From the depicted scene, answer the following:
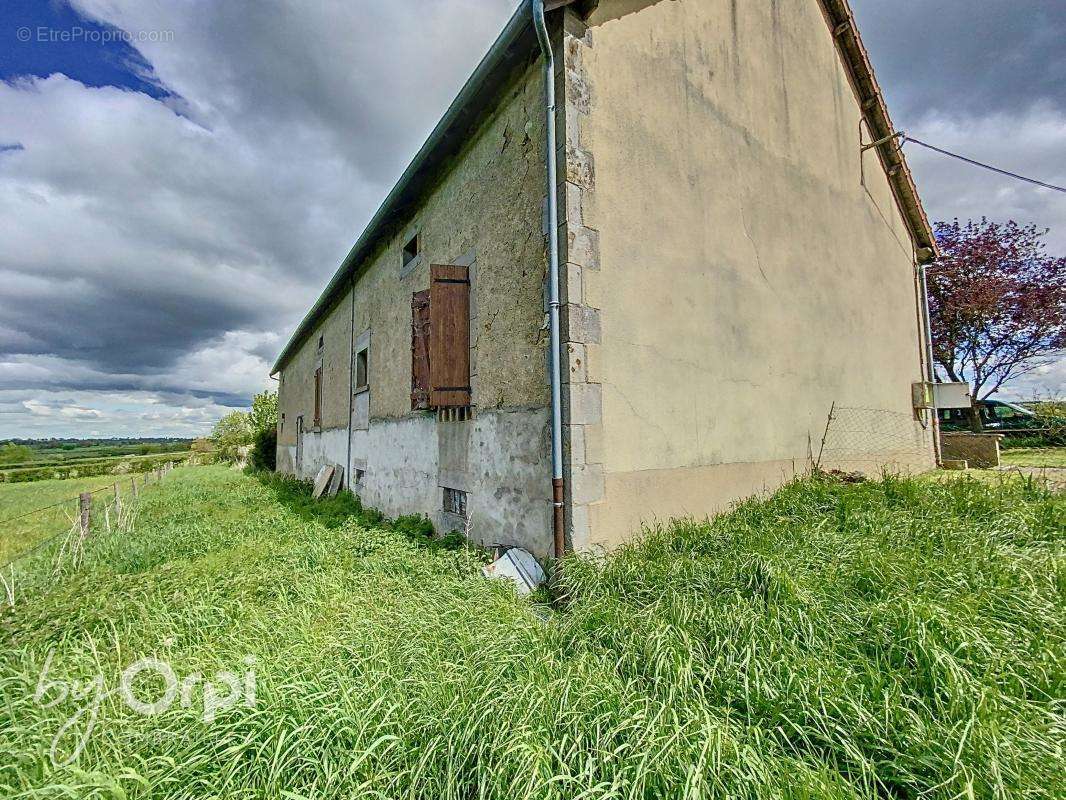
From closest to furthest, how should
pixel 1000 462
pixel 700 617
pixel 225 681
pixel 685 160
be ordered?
pixel 225 681 < pixel 700 617 < pixel 685 160 < pixel 1000 462

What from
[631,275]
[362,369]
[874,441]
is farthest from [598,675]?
[362,369]

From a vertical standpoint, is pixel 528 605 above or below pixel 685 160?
below

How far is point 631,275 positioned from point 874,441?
5889 mm

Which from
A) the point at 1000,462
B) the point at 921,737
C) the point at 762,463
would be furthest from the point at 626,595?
the point at 1000,462

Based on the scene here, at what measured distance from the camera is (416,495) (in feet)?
21.0

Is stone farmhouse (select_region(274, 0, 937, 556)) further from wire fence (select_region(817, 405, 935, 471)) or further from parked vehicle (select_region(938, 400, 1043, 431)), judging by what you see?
parked vehicle (select_region(938, 400, 1043, 431))

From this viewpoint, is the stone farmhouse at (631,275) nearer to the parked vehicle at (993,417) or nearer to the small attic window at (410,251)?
the small attic window at (410,251)

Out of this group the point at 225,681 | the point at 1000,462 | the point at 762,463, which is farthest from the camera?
the point at 1000,462

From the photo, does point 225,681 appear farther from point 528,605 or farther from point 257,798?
point 528,605

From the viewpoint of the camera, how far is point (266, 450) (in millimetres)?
21688

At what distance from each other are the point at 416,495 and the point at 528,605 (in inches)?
134

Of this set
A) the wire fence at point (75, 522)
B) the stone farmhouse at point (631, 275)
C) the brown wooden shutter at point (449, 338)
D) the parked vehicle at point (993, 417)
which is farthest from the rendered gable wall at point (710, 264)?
the parked vehicle at point (993, 417)

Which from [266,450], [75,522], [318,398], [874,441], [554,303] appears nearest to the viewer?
[554,303]

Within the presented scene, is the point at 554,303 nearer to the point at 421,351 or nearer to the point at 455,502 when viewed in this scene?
the point at 421,351
